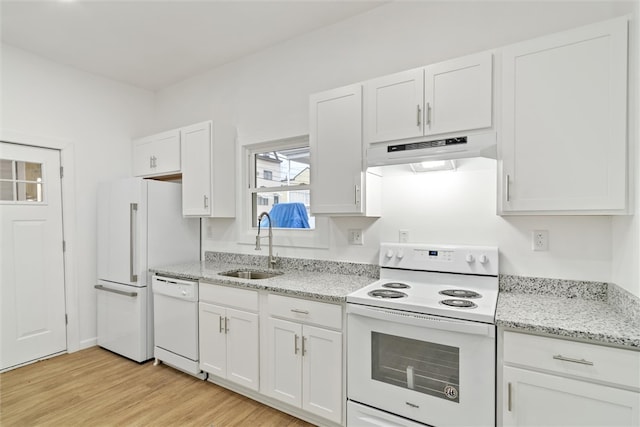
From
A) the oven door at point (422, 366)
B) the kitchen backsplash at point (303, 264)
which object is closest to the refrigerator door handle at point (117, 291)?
the kitchen backsplash at point (303, 264)

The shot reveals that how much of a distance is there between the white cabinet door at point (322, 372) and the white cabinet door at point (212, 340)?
0.76 metres

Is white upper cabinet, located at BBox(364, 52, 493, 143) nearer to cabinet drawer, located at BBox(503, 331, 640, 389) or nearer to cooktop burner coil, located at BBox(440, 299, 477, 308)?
cooktop burner coil, located at BBox(440, 299, 477, 308)

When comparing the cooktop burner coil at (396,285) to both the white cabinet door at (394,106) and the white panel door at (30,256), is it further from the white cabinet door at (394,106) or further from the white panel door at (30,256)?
the white panel door at (30,256)

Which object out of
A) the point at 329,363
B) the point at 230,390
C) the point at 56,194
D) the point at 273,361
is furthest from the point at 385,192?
the point at 56,194

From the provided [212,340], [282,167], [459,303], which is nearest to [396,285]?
[459,303]

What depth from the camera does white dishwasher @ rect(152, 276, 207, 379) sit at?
269cm

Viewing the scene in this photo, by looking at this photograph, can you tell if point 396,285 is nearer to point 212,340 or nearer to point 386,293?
point 386,293

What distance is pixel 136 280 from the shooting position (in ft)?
10.1

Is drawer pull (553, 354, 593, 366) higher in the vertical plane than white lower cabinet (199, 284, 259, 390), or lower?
higher

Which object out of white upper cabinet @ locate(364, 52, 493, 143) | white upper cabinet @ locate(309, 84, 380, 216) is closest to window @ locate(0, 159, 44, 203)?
white upper cabinet @ locate(309, 84, 380, 216)

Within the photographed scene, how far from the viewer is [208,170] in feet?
10.2

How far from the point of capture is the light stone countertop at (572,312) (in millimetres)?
1333

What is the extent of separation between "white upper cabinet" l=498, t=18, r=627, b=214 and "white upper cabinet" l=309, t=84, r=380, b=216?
2.75 feet

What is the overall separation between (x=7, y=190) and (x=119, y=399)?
2113mm
